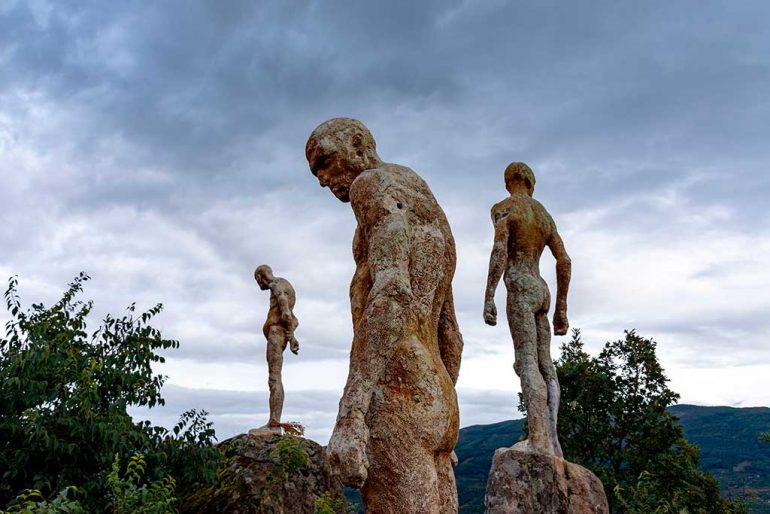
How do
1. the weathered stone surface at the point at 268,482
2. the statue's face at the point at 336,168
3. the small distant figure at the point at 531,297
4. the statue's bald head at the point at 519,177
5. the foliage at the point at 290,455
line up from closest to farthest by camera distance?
the statue's face at the point at 336,168 → the small distant figure at the point at 531,297 → the foliage at the point at 290,455 → the weathered stone surface at the point at 268,482 → the statue's bald head at the point at 519,177

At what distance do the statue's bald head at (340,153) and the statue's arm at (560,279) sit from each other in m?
5.44

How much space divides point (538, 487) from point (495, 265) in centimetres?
265

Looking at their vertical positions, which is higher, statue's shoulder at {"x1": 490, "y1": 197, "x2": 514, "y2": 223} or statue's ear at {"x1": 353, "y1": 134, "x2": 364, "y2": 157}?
statue's shoulder at {"x1": 490, "y1": 197, "x2": 514, "y2": 223}

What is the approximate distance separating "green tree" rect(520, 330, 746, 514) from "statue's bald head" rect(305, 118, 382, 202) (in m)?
13.6

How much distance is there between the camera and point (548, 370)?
28.2 feet

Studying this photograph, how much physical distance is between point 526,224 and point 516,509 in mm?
3475

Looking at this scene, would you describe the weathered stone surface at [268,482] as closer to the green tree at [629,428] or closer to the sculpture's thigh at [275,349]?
the sculpture's thigh at [275,349]

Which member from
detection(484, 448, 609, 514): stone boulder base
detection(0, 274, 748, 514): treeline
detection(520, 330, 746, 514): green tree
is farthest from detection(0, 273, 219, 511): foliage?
detection(520, 330, 746, 514): green tree

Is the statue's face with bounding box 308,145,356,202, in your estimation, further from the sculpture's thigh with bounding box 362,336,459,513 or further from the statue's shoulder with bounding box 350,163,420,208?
the sculpture's thigh with bounding box 362,336,459,513

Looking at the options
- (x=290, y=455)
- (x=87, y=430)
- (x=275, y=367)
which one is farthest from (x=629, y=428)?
(x=87, y=430)

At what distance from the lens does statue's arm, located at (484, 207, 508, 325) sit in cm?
845

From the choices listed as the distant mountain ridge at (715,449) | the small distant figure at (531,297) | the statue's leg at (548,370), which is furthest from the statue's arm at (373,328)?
the distant mountain ridge at (715,449)

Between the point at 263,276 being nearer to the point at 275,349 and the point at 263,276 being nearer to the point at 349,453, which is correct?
the point at 275,349

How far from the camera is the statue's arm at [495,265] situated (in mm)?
8445
